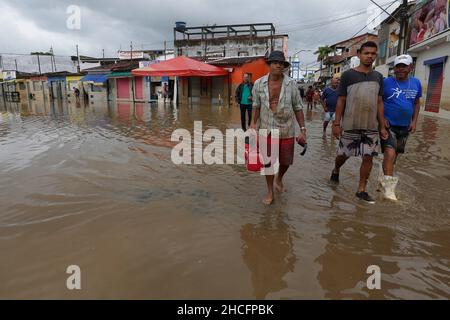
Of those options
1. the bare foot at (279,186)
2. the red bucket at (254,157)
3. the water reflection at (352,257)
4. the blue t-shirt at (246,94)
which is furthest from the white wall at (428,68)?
the water reflection at (352,257)

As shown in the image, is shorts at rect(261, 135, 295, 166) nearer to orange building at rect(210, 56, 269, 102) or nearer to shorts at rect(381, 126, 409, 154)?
shorts at rect(381, 126, 409, 154)

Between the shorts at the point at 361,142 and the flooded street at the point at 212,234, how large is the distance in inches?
20.9

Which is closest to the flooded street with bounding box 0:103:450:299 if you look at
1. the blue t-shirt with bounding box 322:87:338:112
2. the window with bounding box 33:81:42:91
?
the blue t-shirt with bounding box 322:87:338:112

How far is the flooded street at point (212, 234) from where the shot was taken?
6.96 feet

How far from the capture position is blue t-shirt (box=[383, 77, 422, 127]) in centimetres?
382

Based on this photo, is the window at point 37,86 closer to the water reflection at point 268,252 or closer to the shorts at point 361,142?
the shorts at point 361,142

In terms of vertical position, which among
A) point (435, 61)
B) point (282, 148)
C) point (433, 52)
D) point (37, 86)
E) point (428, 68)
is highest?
point (433, 52)

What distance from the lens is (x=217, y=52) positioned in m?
33.1

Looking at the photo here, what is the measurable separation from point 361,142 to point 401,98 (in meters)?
0.72

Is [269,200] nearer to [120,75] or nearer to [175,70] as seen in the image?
[175,70]

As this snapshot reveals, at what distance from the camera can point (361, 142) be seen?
374 cm

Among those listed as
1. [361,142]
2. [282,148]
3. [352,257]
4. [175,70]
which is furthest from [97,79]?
[352,257]

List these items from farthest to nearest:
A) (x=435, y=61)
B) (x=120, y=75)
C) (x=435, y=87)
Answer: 1. (x=120, y=75)
2. (x=435, y=87)
3. (x=435, y=61)
